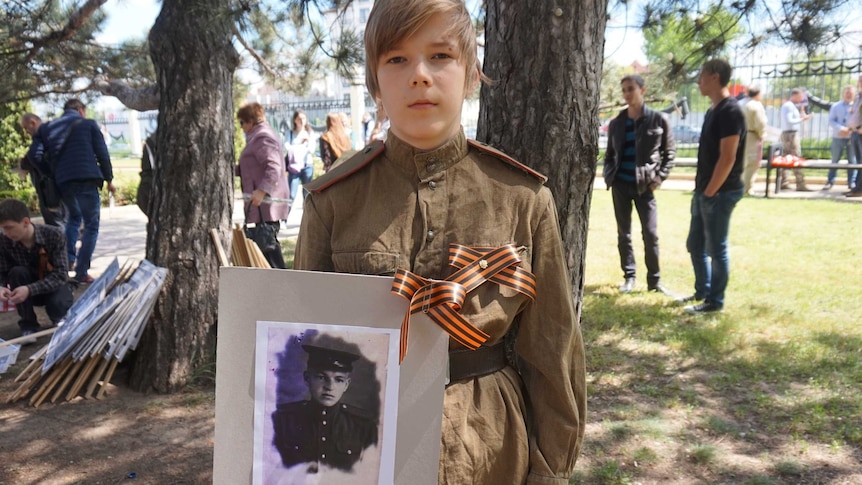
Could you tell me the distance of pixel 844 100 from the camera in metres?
12.8

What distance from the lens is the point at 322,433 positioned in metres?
1.30

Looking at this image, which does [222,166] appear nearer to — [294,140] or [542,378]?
[542,378]

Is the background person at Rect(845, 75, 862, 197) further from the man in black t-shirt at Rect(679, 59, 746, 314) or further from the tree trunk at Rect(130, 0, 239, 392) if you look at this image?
the tree trunk at Rect(130, 0, 239, 392)

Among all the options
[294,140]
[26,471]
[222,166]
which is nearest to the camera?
[26,471]

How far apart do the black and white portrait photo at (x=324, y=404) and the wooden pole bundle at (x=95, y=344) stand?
3.08 m

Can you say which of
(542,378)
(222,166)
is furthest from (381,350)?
(222,166)

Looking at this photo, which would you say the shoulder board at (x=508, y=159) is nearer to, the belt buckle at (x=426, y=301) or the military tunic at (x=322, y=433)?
the belt buckle at (x=426, y=301)

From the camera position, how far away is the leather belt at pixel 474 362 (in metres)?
1.42

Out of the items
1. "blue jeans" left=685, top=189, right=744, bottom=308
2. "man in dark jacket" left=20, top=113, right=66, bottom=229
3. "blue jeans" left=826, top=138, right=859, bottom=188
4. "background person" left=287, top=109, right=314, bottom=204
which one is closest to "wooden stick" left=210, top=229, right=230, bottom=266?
"blue jeans" left=685, top=189, right=744, bottom=308

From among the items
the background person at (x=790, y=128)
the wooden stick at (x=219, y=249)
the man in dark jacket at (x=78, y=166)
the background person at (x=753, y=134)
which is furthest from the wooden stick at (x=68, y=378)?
the background person at (x=790, y=128)

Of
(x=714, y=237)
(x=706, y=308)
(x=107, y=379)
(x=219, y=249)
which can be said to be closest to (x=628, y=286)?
(x=706, y=308)

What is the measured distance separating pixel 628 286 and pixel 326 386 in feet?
17.7

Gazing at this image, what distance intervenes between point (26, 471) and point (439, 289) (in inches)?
118

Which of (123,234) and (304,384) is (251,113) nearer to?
(304,384)
